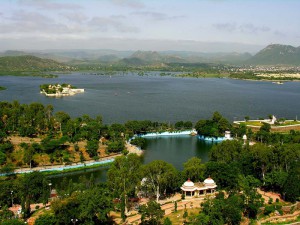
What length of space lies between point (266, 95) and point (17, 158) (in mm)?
47734

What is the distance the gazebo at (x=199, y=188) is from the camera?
16219mm

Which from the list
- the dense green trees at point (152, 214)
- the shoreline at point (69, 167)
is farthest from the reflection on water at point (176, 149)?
the dense green trees at point (152, 214)

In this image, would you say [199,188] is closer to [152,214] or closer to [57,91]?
[152,214]

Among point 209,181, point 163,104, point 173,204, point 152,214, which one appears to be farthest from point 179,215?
point 163,104

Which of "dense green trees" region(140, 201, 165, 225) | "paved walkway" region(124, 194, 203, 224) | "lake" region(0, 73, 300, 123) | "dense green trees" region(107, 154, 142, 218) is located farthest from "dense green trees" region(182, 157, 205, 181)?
"lake" region(0, 73, 300, 123)

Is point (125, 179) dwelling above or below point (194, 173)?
above

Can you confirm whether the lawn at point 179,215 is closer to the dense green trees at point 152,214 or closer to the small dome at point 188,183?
the dense green trees at point 152,214

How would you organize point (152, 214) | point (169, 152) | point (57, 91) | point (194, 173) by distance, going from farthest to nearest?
point (57, 91) → point (169, 152) → point (194, 173) → point (152, 214)

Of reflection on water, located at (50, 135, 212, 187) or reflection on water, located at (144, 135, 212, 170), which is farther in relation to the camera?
reflection on water, located at (144, 135, 212, 170)

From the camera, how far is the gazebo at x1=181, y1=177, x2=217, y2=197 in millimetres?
16219

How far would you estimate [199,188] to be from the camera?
16406mm

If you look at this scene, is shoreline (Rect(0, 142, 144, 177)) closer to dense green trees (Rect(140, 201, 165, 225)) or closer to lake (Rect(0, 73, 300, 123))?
dense green trees (Rect(140, 201, 165, 225))

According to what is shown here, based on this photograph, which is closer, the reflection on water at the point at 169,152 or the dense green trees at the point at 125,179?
the dense green trees at the point at 125,179

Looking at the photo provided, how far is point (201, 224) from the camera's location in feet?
38.9
